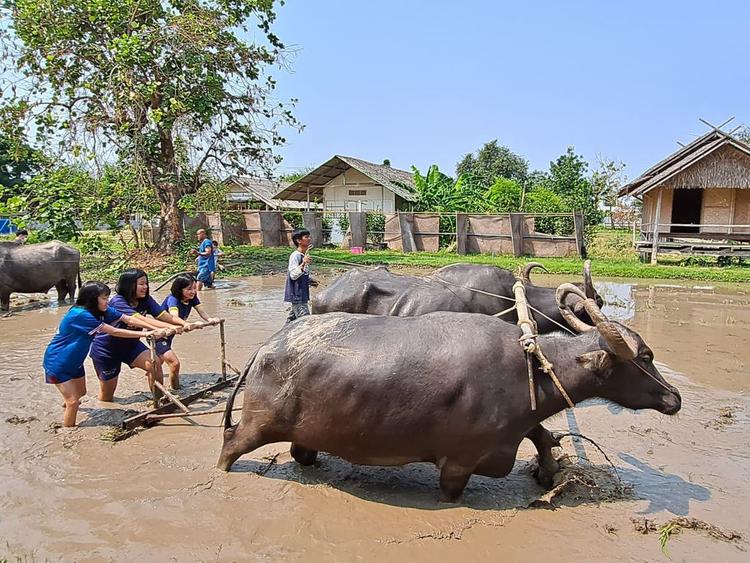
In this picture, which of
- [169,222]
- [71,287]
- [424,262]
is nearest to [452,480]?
[71,287]

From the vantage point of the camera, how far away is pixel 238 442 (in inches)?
153

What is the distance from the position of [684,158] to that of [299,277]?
54.0ft

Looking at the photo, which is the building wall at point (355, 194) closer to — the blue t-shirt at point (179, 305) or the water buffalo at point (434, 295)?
the water buffalo at point (434, 295)

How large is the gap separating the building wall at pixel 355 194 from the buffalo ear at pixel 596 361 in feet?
78.1

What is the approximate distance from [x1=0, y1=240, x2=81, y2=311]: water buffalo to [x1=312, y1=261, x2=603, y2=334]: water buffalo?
23.7 feet

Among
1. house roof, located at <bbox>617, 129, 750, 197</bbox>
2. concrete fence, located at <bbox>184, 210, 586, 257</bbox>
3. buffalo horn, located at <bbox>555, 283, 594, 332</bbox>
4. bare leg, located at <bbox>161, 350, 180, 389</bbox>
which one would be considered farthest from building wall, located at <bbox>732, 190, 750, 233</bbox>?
bare leg, located at <bbox>161, 350, 180, 389</bbox>

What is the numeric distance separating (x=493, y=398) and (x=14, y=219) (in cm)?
1281

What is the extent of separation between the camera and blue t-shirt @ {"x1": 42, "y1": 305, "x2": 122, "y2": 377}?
4828mm

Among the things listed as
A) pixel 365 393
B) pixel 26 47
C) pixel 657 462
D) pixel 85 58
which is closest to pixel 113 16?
pixel 85 58

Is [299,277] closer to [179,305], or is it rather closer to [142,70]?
[179,305]

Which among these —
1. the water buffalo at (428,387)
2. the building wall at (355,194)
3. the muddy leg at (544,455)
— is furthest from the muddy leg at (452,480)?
the building wall at (355,194)

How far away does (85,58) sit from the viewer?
48.6ft

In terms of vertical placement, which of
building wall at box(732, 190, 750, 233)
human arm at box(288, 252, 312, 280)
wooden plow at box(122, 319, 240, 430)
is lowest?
wooden plow at box(122, 319, 240, 430)

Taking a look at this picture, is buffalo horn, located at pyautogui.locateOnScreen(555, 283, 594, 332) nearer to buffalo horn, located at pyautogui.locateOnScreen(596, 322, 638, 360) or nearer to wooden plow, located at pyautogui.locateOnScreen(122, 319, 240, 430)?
buffalo horn, located at pyautogui.locateOnScreen(596, 322, 638, 360)
